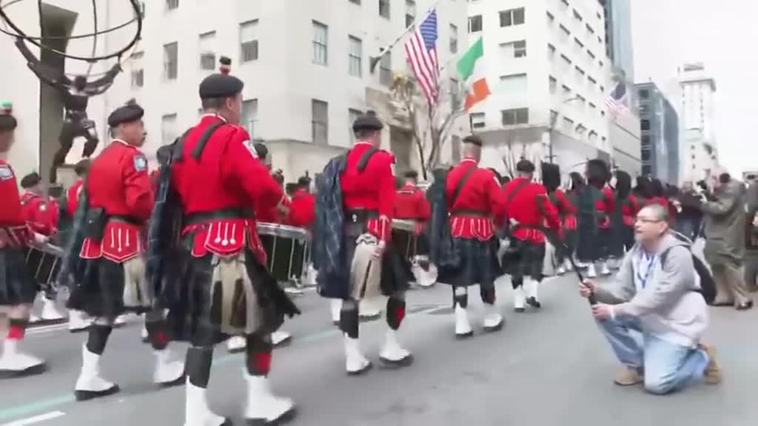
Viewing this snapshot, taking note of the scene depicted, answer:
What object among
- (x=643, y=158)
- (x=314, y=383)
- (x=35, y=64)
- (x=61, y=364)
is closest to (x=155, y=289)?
(x=314, y=383)

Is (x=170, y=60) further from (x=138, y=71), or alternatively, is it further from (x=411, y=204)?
(x=411, y=204)

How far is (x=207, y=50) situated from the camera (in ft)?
89.5

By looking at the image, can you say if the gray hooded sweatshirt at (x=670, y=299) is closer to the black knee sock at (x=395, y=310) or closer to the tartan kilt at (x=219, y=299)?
the black knee sock at (x=395, y=310)

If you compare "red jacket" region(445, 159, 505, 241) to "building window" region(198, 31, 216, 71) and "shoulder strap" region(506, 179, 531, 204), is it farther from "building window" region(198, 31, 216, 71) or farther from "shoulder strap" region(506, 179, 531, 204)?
"building window" region(198, 31, 216, 71)

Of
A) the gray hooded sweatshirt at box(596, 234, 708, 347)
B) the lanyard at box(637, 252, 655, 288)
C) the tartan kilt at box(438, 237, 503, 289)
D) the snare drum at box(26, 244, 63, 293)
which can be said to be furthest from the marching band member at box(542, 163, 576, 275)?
the snare drum at box(26, 244, 63, 293)

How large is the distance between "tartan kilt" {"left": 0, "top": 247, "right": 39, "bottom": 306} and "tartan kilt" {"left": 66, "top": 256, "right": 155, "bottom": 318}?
3.27ft

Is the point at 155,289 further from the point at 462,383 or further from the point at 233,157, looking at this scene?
the point at 462,383

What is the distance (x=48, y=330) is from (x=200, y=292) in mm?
5485

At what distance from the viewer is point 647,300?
503 centimetres

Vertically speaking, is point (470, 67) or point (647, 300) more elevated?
point (470, 67)

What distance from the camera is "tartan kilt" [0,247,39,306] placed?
5.96m

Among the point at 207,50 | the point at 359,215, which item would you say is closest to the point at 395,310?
the point at 359,215

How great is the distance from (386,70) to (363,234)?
25758 millimetres

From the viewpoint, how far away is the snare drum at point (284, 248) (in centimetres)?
731
